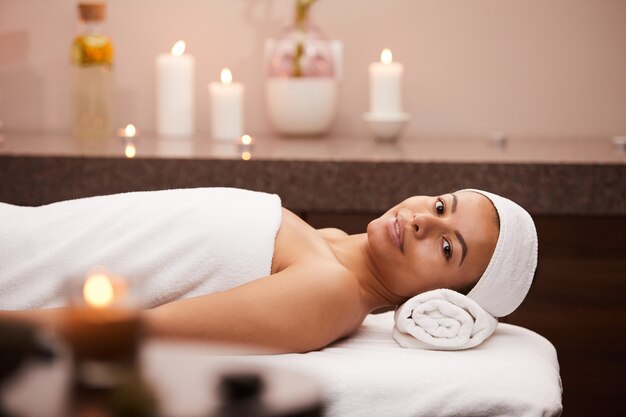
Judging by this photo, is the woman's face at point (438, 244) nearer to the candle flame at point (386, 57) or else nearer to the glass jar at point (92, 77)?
the candle flame at point (386, 57)

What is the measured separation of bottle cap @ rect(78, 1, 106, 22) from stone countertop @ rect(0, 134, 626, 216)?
53 cm

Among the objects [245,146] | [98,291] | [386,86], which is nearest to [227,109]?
[245,146]

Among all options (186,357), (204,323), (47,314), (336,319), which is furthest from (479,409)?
(186,357)

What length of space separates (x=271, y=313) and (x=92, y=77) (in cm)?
148

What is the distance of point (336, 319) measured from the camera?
174 centimetres

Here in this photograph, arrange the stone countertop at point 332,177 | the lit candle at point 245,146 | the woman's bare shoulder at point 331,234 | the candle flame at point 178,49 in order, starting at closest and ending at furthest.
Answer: the woman's bare shoulder at point 331,234 < the stone countertop at point 332,177 < the lit candle at point 245,146 < the candle flame at point 178,49

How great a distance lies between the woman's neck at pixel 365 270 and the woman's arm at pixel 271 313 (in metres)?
0.16

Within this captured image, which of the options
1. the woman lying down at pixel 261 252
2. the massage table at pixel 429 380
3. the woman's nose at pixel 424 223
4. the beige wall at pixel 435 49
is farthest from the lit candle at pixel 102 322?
the beige wall at pixel 435 49

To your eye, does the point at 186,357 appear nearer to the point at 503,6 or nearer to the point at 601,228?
the point at 601,228

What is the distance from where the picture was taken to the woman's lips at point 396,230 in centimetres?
184

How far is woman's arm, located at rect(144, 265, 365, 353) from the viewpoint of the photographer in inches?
63.4

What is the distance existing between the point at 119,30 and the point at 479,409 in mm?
2002

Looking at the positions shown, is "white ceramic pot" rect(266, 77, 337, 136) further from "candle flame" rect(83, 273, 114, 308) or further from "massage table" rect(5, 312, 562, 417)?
"candle flame" rect(83, 273, 114, 308)

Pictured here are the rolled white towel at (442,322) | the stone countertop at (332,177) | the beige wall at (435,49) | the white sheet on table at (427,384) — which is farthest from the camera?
the beige wall at (435,49)
